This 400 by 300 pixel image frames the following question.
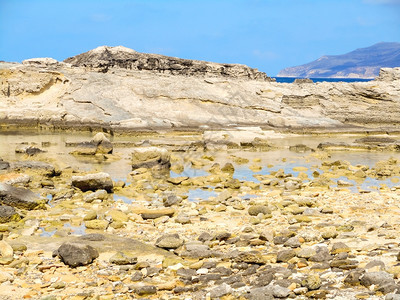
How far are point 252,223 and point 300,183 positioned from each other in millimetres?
5018

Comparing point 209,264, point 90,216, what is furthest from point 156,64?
point 209,264

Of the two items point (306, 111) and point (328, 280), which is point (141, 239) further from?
point (306, 111)

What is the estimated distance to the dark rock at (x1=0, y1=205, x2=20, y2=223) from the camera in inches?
380

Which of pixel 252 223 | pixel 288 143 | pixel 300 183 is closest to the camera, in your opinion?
pixel 252 223

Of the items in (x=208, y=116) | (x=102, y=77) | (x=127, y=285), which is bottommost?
(x=127, y=285)

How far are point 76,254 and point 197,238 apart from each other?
2.27 m

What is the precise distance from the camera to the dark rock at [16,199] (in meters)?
10.6

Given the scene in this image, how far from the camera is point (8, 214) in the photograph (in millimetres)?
9742

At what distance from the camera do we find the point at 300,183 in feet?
46.8

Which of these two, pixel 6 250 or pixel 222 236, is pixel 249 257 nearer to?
pixel 222 236

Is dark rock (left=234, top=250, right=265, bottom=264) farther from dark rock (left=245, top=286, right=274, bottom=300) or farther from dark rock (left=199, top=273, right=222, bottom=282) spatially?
dark rock (left=245, top=286, right=274, bottom=300)

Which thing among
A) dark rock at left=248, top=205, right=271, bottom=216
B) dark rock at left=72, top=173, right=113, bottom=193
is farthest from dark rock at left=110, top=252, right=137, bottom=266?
dark rock at left=72, top=173, right=113, bottom=193

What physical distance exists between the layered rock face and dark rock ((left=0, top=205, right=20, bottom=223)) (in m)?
23.7

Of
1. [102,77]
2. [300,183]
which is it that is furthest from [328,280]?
[102,77]
